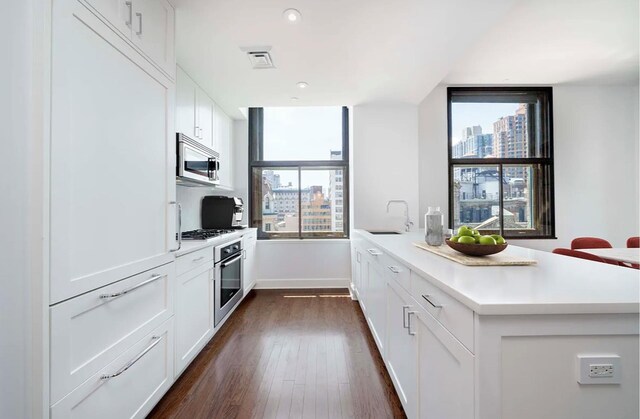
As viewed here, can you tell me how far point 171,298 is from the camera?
1.70 metres

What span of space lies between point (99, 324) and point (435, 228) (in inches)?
72.1

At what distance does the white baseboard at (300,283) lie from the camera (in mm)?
3965

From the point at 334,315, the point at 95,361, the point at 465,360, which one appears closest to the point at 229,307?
the point at 334,315

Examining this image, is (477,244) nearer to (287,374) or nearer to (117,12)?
(287,374)

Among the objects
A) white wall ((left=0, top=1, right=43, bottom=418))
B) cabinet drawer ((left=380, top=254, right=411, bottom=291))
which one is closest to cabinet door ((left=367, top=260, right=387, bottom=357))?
cabinet drawer ((left=380, top=254, right=411, bottom=291))

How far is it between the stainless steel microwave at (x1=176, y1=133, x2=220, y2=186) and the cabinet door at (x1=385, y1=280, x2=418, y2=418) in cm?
190

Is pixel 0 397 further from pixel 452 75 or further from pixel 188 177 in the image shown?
pixel 452 75

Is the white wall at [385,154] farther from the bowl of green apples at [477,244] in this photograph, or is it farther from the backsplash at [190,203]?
the bowl of green apples at [477,244]

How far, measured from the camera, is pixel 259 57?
2.34m

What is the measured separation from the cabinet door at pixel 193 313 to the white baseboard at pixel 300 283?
161cm

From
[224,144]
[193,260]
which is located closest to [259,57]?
[224,144]

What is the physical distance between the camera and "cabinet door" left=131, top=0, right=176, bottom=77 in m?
1.41

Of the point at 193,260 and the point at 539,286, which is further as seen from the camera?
the point at 193,260

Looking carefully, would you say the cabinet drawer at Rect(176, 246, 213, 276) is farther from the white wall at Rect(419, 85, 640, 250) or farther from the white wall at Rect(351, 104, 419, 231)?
the white wall at Rect(419, 85, 640, 250)
